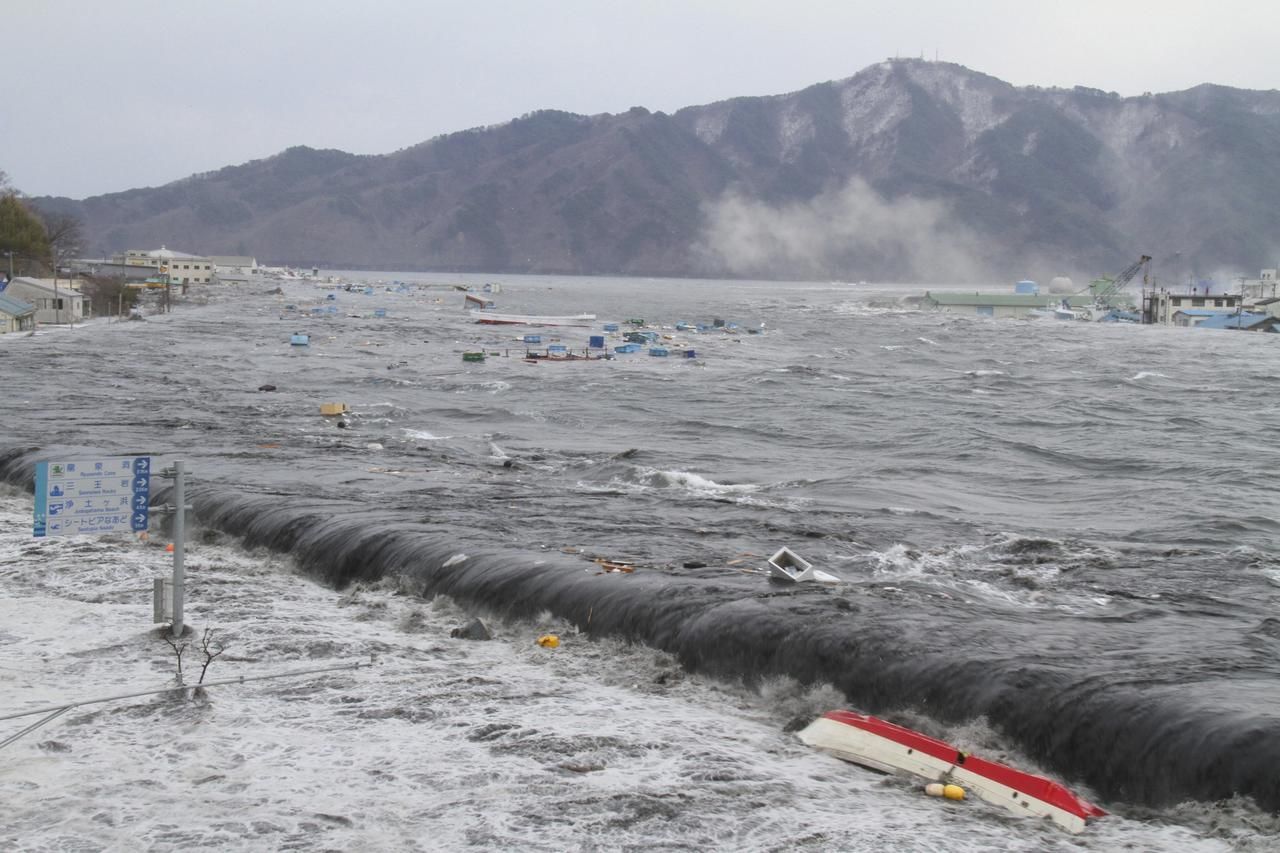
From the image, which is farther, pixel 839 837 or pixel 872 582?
pixel 872 582

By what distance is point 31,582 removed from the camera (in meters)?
15.4

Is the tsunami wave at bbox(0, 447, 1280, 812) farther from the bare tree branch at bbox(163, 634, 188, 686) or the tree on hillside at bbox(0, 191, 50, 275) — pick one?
the tree on hillside at bbox(0, 191, 50, 275)

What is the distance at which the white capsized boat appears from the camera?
15367 mm

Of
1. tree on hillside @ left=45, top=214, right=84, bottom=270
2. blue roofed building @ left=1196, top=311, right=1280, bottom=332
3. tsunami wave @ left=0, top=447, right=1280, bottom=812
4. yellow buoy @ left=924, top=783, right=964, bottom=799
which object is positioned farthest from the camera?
tree on hillside @ left=45, top=214, right=84, bottom=270

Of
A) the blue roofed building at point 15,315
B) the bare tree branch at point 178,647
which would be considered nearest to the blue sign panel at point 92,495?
the bare tree branch at point 178,647

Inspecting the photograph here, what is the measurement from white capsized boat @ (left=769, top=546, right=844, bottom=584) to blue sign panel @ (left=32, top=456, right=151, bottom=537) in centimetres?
779

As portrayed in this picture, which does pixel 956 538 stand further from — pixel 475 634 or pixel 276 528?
pixel 276 528

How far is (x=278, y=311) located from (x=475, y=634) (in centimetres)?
7581

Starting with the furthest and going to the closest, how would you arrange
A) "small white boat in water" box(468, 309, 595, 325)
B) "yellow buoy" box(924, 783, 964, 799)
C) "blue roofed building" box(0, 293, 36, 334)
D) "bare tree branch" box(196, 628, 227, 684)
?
"small white boat in water" box(468, 309, 595, 325) → "blue roofed building" box(0, 293, 36, 334) → "bare tree branch" box(196, 628, 227, 684) → "yellow buoy" box(924, 783, 964, 799)

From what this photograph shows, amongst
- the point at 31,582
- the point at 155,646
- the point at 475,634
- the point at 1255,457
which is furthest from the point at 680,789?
the point at 1255,457

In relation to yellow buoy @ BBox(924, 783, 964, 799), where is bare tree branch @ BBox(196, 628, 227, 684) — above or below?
above

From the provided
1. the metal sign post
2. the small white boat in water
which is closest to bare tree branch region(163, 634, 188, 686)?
the metal sign post

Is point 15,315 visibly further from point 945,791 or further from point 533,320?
point 945,791

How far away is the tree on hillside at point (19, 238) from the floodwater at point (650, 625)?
5304cm
